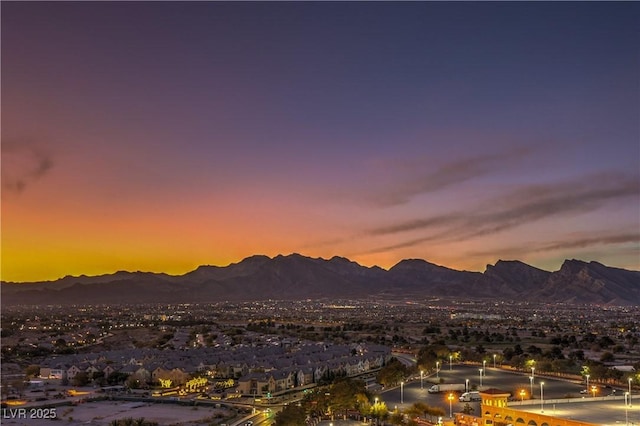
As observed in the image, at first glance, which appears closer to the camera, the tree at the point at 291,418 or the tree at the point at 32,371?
the tree at the point at 291,418

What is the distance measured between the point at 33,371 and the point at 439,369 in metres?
40.7

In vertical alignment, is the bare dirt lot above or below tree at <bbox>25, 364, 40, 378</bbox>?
below

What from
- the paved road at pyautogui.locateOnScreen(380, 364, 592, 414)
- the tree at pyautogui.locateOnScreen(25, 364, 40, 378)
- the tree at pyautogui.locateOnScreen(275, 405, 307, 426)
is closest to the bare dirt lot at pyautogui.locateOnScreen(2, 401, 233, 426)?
the tree at pyautogui.locateOnScreen(275, 405, 307, 426)

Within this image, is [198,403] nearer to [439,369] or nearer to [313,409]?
[313,409]

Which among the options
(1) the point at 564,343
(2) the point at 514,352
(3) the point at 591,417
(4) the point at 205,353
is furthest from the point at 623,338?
(3) the point at 591,417

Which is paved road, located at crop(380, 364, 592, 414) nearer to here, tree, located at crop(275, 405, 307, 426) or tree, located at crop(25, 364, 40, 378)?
tree, located at crop(275, 405, 307, 426)

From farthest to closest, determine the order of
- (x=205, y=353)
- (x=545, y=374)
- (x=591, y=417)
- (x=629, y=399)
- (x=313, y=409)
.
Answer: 1. (x=205, y=353)
2. (x=545, y=374)
3. (x=313, y=409)
4. (x=629, y=399)
5. (x=591, y=417)

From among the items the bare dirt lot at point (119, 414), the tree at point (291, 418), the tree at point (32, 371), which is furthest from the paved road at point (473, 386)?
the tree at point (32, 371)

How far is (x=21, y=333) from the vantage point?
4897 inches

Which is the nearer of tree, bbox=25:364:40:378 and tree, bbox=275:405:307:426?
tree, bbox=275:405:307:426

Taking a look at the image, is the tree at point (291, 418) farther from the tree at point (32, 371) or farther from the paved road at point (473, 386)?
the tree at point (32, 371)

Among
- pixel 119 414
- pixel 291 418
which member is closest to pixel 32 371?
pixel 119 414

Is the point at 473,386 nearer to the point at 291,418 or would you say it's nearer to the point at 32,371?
the point at 291,418

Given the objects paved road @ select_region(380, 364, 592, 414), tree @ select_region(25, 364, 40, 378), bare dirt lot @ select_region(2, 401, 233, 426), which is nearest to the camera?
bare dirt lot @ select_region(2, 401, 233, 426)
